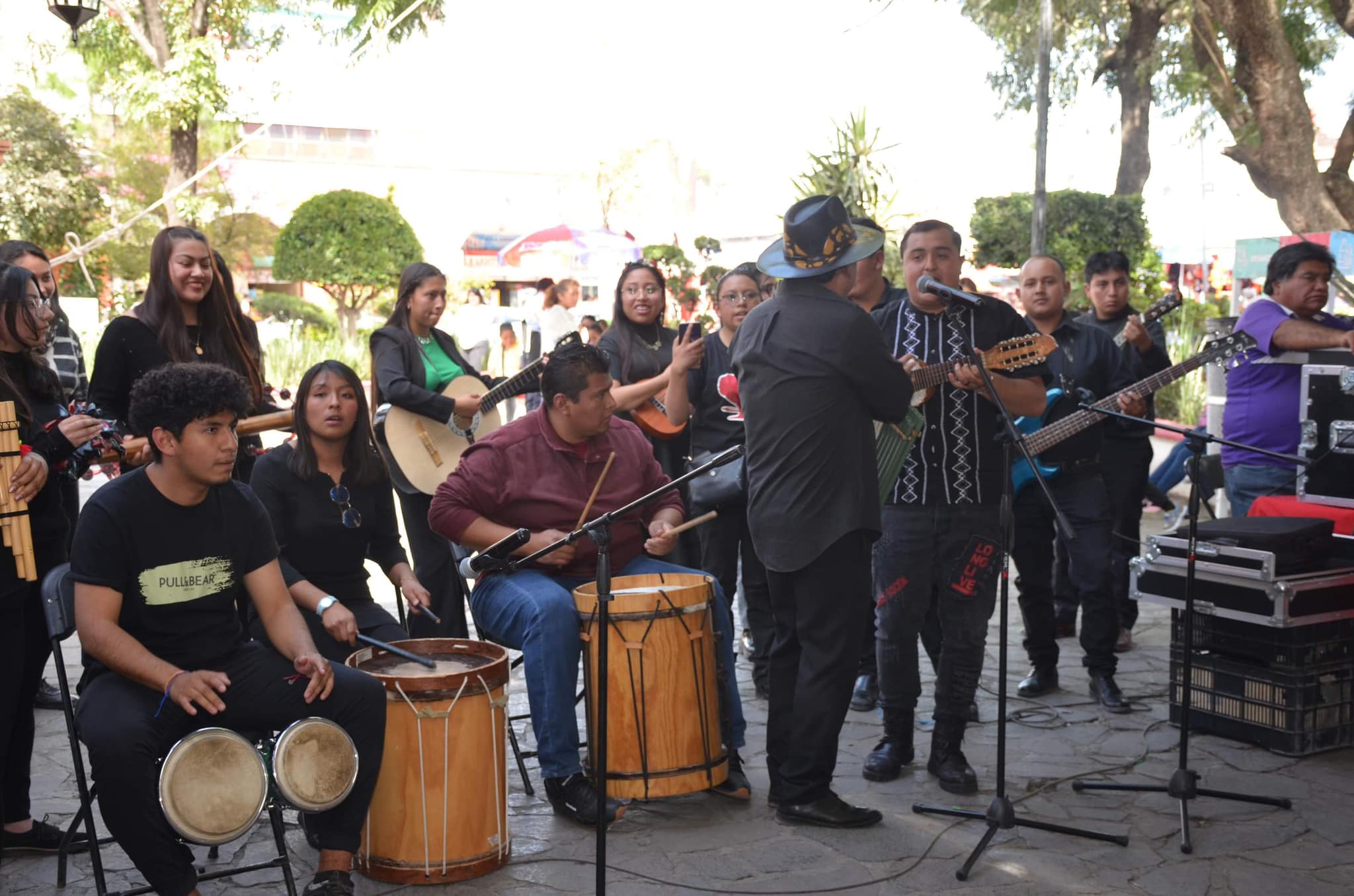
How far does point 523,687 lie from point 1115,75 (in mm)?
16217

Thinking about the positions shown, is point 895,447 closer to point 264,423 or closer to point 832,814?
point 832,814

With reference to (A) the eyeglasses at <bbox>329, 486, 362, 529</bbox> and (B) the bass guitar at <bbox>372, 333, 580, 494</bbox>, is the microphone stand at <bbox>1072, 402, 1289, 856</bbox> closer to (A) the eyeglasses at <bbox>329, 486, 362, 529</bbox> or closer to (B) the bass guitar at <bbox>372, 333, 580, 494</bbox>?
(A) the eyeglasses at <bbox>329, 486, 362, 529</bbox>

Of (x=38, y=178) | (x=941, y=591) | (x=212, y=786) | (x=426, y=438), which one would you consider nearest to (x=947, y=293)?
(x=941, y=591)

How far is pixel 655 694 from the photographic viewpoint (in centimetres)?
→ 434

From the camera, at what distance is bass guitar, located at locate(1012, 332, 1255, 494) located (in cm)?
530

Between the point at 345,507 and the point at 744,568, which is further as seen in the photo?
the point at 744,568

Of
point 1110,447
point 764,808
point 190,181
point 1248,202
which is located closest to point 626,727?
point 764,808

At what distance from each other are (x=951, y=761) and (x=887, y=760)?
250mm

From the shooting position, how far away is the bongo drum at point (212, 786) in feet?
11.0

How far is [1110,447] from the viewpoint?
632cm

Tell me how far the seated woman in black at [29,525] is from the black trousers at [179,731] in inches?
22.6

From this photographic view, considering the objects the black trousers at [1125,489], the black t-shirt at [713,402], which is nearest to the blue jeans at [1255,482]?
the black trousers at [1125,489]

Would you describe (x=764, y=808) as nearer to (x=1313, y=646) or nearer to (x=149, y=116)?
(x=1313, y=646)

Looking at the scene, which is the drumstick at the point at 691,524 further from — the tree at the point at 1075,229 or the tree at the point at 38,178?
the tree at the point at 38,178
